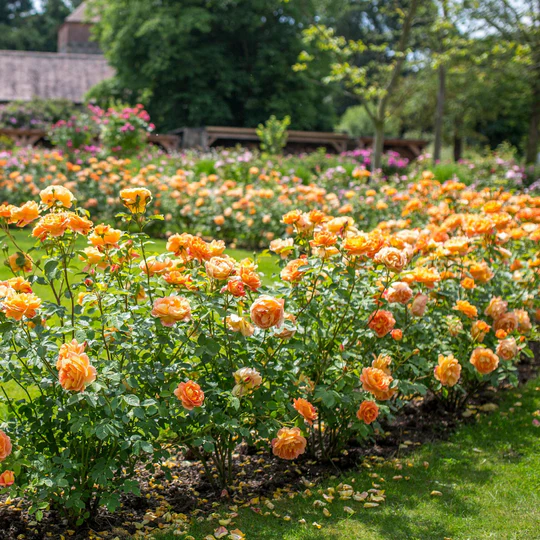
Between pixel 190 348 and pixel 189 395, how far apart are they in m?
0.27

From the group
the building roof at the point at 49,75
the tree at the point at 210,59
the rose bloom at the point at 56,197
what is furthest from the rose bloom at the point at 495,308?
the building roof at the point at 49,75

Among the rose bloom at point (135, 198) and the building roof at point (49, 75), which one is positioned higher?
the building roof at point (49, 75)

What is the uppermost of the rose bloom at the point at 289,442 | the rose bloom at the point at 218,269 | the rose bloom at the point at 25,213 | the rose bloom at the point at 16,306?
the rose bloom at the point at 25,213

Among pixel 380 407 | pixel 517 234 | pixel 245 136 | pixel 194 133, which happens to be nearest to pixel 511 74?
pixel 245 136

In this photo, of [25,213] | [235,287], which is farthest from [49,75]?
[235,287]

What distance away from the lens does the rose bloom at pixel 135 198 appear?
246 cm

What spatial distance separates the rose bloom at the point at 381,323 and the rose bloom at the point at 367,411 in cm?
30

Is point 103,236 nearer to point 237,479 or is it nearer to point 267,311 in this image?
point 267,311

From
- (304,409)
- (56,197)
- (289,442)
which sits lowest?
(289,442)

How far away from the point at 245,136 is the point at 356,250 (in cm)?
1911

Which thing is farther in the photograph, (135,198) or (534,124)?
(534,124)

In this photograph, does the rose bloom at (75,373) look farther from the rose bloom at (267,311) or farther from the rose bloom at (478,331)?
the rose bloom at (478,331)

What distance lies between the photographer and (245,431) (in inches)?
96.6

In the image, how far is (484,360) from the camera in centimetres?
321
